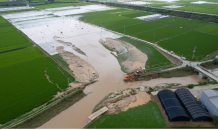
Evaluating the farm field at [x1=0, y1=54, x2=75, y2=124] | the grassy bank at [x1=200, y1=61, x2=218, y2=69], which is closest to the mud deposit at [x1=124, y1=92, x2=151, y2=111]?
the farm field at [x1=0, y1=54, x2=75, y2=124]

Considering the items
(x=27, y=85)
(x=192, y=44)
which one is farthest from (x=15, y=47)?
(x=192, y=44)

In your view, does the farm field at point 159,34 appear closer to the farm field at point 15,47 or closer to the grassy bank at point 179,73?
the grassy bank at point 179,73

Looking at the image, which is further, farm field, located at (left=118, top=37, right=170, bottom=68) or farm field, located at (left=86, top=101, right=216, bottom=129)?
farm field, located at (left=118, top=37, right=170, bottom=68)

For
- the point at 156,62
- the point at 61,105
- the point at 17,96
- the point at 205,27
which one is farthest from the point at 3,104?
the point at 205,27

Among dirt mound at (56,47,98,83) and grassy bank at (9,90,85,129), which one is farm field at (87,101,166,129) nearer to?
grassy bank at (9,90,85,129)

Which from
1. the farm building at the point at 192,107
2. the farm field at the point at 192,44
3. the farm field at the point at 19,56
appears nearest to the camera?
the farm building at the point at 192,107

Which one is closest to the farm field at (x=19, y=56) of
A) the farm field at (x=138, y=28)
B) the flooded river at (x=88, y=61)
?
the flooded river at (x=88, y=61)
